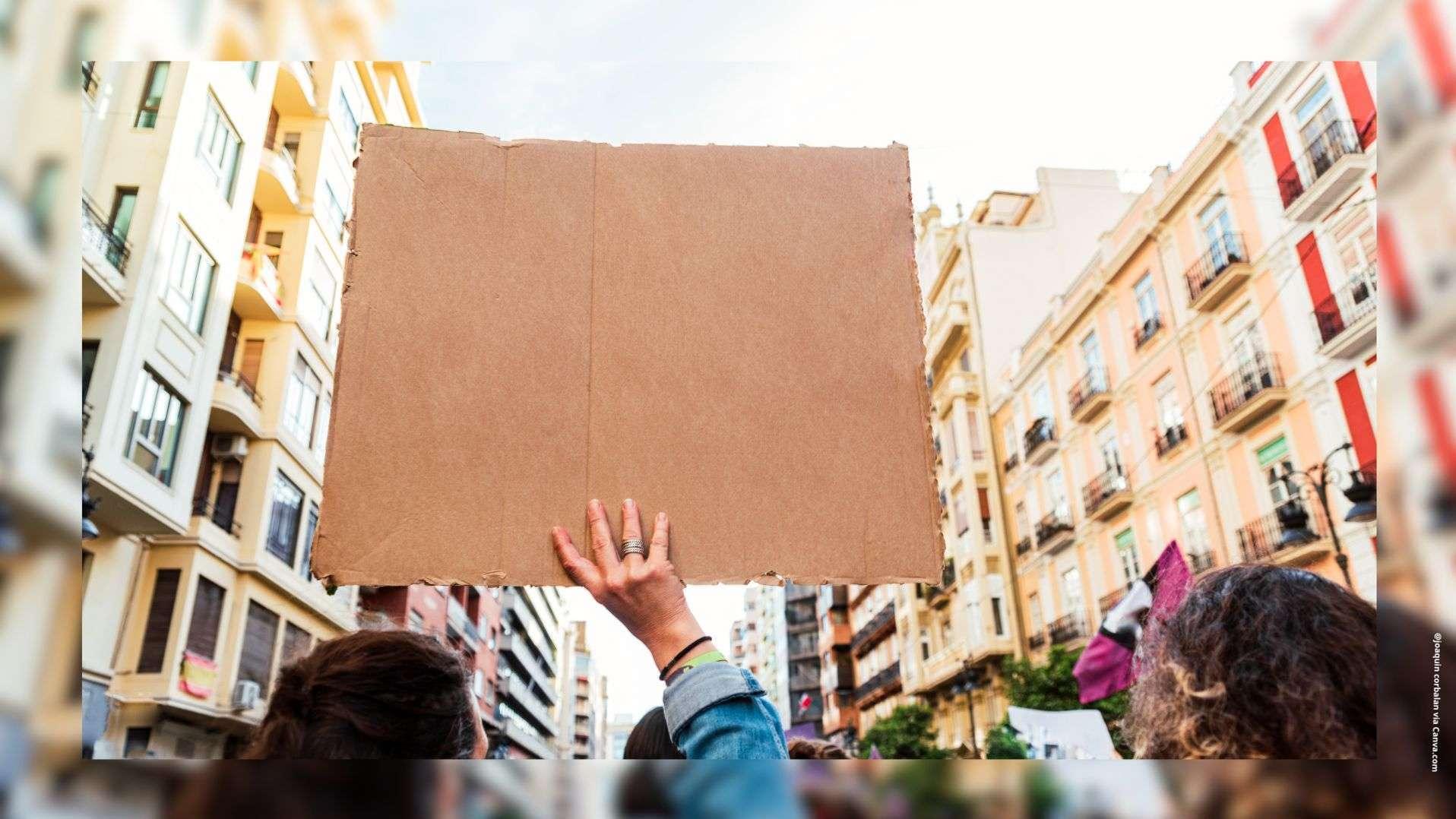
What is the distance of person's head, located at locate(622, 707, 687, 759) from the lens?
0.65 meters

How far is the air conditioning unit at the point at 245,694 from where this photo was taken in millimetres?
861

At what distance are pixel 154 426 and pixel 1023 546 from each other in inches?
398

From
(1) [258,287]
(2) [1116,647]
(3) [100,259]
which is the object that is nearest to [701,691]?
(3) [100,259]

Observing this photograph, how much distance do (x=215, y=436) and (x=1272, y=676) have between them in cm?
91

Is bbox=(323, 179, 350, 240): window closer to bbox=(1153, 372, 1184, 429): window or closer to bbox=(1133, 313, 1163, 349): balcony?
bbox=(1153, 372, 1184, 429): window

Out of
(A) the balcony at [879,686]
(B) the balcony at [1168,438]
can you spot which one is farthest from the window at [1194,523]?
(A) the balcony at [879,686]

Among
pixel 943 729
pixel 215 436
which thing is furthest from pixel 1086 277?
pixel 215 436

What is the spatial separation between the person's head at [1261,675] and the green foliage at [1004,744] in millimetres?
5280

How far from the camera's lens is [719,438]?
0.53 meters

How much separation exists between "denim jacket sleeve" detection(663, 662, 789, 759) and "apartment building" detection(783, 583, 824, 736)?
70.5 ft

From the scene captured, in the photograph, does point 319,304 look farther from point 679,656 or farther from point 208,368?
point 679,656

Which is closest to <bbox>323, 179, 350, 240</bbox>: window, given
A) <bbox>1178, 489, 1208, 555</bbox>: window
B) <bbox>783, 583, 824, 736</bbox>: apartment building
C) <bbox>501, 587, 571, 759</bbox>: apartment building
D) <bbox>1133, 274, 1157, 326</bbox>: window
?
<bbox>1178, 489, 1208, 555</bbox>: window

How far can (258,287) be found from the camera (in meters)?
0.93

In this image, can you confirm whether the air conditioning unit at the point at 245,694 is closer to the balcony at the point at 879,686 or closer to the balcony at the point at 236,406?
the balcony at the point at 236,406
